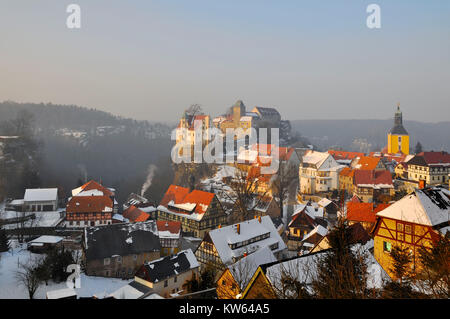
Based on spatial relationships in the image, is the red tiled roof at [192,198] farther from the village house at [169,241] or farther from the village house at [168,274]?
the village house at [168,274]

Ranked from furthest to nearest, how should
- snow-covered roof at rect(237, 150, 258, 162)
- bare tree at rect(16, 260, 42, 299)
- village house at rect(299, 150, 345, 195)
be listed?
1. snow-covered roof at rect(237, 150, 258, 162)
2. village house at rect(299, 150, 345, 195)
3. bare tree at rect(16, 260, 42, 299)

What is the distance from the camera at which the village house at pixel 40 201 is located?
39.5 metres

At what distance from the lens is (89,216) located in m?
36.0

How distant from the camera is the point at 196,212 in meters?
35.5

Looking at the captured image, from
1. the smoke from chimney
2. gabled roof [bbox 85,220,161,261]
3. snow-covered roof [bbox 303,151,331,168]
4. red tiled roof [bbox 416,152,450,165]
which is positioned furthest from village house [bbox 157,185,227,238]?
red tiled roof [bbox 416,152,450,165]

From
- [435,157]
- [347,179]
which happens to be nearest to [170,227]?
[347,179]

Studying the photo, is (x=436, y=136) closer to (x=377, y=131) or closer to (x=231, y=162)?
(x=377, y=131)

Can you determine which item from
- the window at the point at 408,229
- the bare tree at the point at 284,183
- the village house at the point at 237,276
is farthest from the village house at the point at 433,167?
the village house at the point at 237,276

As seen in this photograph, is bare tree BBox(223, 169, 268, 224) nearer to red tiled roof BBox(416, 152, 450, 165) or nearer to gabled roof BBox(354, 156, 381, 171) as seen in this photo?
gabled roof BBox(354, 156, 381, 171)

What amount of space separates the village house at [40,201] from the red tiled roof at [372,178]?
120 feet

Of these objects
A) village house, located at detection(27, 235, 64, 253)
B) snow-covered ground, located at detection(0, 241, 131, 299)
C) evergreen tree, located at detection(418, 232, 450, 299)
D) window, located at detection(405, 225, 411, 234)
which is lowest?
snow-covered ground, located at detection(0, 241, 131, 299)

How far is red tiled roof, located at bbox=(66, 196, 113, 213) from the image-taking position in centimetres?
3566

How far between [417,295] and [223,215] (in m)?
30.6
